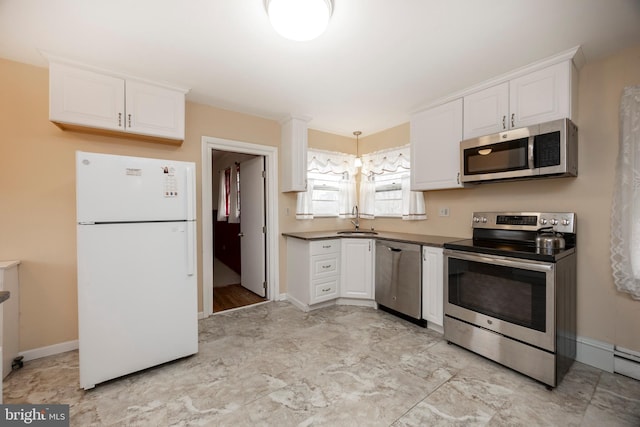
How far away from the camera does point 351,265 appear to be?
356cm

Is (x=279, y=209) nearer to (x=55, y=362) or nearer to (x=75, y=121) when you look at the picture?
(x=75, y=121)

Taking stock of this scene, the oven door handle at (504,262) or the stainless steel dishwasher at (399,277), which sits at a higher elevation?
the oven door handle at (504,262)

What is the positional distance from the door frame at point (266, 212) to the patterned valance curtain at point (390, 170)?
1411 millimetres

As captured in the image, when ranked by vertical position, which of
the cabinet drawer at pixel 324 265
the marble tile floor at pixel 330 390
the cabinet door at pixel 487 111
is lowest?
the marble tile floor at pixel 330 390

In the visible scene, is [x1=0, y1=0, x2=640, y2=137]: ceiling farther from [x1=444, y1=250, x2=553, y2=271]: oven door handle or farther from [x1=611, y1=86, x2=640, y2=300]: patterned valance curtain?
[x1=444, y1=250, x2=553, y2=271]: oven door handle

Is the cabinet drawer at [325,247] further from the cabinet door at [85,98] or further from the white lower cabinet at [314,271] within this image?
the cabinet door at [85,98]


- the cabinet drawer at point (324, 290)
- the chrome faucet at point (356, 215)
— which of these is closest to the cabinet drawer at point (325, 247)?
the cabinet drawer at point (324, 290)

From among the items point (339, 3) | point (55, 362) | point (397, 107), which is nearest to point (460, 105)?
point (397, 107)

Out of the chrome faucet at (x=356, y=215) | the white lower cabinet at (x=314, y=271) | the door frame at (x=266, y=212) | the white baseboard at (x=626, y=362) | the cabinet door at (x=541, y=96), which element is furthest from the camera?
the chrome faucet at (x=356, y=215)

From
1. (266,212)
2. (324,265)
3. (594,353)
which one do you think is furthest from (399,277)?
(266,212)

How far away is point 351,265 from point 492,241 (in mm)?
1579

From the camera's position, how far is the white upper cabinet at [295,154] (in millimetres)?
3609

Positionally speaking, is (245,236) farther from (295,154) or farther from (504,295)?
(504,295)

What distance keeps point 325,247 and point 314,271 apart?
0.32 metres
